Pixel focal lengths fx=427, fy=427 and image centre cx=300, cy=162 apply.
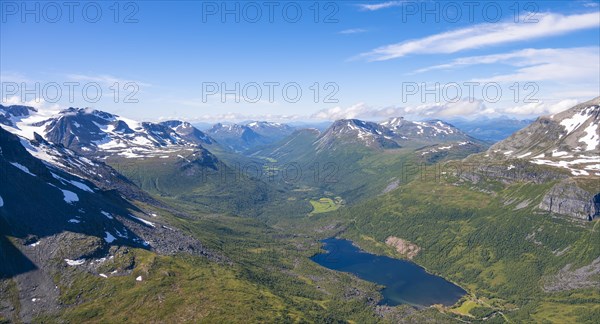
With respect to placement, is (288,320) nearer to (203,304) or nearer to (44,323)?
(203,304)

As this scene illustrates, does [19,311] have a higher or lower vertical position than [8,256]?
lower

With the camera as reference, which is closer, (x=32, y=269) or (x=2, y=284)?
(x=2, y=284)

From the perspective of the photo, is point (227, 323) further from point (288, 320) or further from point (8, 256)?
point (8, 256)

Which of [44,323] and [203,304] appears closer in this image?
[44,323]

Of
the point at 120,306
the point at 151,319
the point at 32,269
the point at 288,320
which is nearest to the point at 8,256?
the point at 32,269

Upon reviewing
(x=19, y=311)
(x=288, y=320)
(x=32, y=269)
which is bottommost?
(x=288, y=320)

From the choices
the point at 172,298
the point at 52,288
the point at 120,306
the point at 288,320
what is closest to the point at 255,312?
the point at 288,320

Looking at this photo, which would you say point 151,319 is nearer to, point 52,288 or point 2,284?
point 52,288

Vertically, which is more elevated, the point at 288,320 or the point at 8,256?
the point at 8,256

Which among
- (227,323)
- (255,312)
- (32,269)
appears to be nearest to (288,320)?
(255,312)
